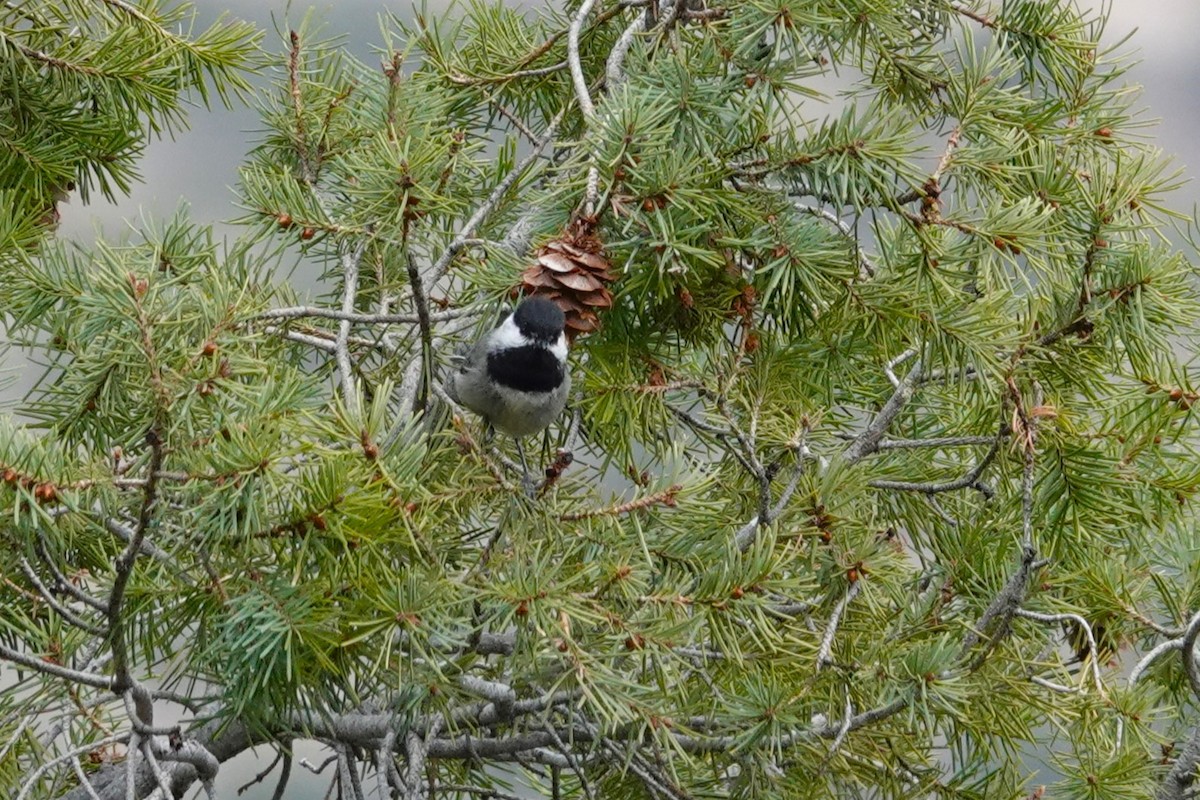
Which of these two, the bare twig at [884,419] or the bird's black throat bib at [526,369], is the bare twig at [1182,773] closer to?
the bare twig at [884,419]

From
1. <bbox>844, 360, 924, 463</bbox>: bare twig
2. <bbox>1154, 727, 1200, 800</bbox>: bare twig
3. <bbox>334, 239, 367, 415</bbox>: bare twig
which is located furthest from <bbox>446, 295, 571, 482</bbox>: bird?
<bbox>1154, 727, 1200, 800</bbox>: bare twig

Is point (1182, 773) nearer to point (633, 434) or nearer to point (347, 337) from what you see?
point (633, 434)

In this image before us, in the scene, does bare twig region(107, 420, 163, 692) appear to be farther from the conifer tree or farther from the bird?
the bird

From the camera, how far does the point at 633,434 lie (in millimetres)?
1268

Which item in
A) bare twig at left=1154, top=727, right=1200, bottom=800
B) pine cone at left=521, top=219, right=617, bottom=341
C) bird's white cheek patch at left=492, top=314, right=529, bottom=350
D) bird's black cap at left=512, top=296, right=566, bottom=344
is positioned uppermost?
pine cone at left=521, top=219, right=617, bottom=341

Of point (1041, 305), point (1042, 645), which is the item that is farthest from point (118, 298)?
point (1042, 645)

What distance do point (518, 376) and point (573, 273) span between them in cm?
16

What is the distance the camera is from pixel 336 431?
847 millimetres

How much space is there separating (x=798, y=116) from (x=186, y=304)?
53 centimetres

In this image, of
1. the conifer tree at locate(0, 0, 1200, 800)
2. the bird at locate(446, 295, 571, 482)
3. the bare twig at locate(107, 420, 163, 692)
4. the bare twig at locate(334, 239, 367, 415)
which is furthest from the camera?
the bird at locate(446, 295, 571, 482)

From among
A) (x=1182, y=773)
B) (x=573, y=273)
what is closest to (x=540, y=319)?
(x=573, y=273)

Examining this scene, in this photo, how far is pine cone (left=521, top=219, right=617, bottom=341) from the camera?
103cm

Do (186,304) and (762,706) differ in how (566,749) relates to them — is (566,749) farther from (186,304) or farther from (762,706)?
(186,304)

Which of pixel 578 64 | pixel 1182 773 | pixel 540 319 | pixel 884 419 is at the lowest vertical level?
pixel 1182 773
